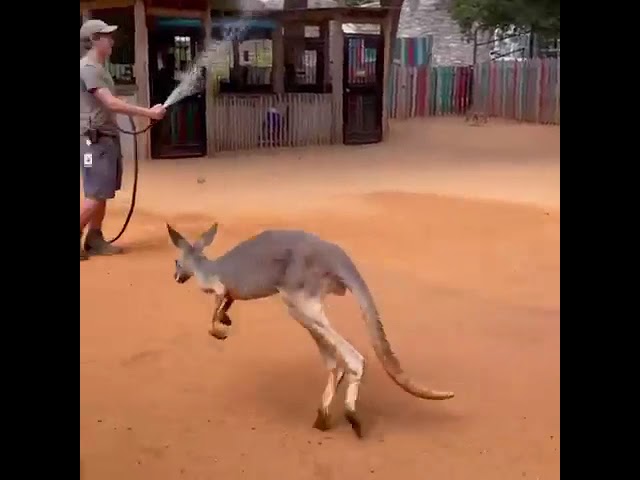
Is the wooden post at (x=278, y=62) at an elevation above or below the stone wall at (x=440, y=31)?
below

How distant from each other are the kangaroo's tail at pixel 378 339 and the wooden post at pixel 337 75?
1274cm

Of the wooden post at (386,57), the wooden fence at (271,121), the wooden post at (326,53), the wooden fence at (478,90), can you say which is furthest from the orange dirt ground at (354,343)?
the wooden fence at (478,90)

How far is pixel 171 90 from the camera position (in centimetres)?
1381

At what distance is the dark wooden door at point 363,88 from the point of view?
15859mm

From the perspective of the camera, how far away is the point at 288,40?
1648 centimetres

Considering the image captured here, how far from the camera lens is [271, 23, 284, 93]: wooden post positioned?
52.3 feet

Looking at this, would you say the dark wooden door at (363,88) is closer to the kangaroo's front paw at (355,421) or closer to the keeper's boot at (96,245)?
the keeper's boot at (96,245)

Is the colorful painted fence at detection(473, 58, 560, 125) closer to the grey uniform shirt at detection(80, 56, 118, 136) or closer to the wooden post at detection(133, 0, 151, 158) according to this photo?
the wooden post at detection(133, 0, 151, 158)

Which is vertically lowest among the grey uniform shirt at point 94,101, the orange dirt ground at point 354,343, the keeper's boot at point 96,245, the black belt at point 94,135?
the orange dirt ground at point 354,343

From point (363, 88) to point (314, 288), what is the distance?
13297mm

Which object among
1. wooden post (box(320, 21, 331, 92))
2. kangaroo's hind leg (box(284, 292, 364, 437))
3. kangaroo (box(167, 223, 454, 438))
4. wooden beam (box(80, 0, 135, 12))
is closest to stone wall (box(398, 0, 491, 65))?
wooden post (box(320, 21, 331, 92))
